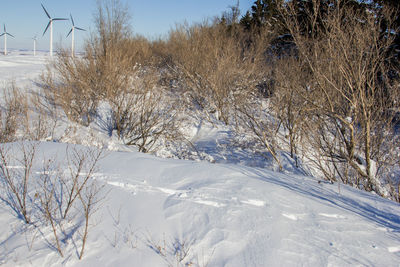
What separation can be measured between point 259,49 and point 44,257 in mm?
13305

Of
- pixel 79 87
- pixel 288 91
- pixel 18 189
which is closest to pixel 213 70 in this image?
pixel 288 91

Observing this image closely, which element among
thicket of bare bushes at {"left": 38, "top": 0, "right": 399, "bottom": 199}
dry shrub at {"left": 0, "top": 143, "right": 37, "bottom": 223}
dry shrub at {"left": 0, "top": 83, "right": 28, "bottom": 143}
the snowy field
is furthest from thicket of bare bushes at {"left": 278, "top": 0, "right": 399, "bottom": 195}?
dry shrub at {"left": 0, "top": 83, "right": 28, "bottom": 143}

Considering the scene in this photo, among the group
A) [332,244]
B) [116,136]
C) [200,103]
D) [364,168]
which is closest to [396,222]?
[332,244]

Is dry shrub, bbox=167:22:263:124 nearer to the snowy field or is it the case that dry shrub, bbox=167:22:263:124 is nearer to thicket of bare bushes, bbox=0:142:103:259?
the snowy field

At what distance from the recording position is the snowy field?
7.26 ft

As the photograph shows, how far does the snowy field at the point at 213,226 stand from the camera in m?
2.21

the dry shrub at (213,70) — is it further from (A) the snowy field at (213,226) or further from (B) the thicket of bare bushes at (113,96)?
(A) the snowy field at (213,226)

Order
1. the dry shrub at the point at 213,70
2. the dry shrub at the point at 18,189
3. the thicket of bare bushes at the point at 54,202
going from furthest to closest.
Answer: the dry shrub at the point at 213,70 < the dry shrub at the point at 18,189 < the thicket of bare bushes at the point at 54,202

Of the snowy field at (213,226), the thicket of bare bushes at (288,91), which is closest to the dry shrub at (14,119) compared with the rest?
the thicket of bare bushes at (288,91)

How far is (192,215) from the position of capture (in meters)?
2.71

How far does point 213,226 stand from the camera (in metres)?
2.56

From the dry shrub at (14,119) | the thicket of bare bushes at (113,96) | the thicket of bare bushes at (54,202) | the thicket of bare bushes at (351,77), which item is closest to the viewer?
the thicket of bare bushes at (54,202)

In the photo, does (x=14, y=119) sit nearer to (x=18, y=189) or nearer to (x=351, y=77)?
(x=18, y=189)

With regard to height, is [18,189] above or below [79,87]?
below
